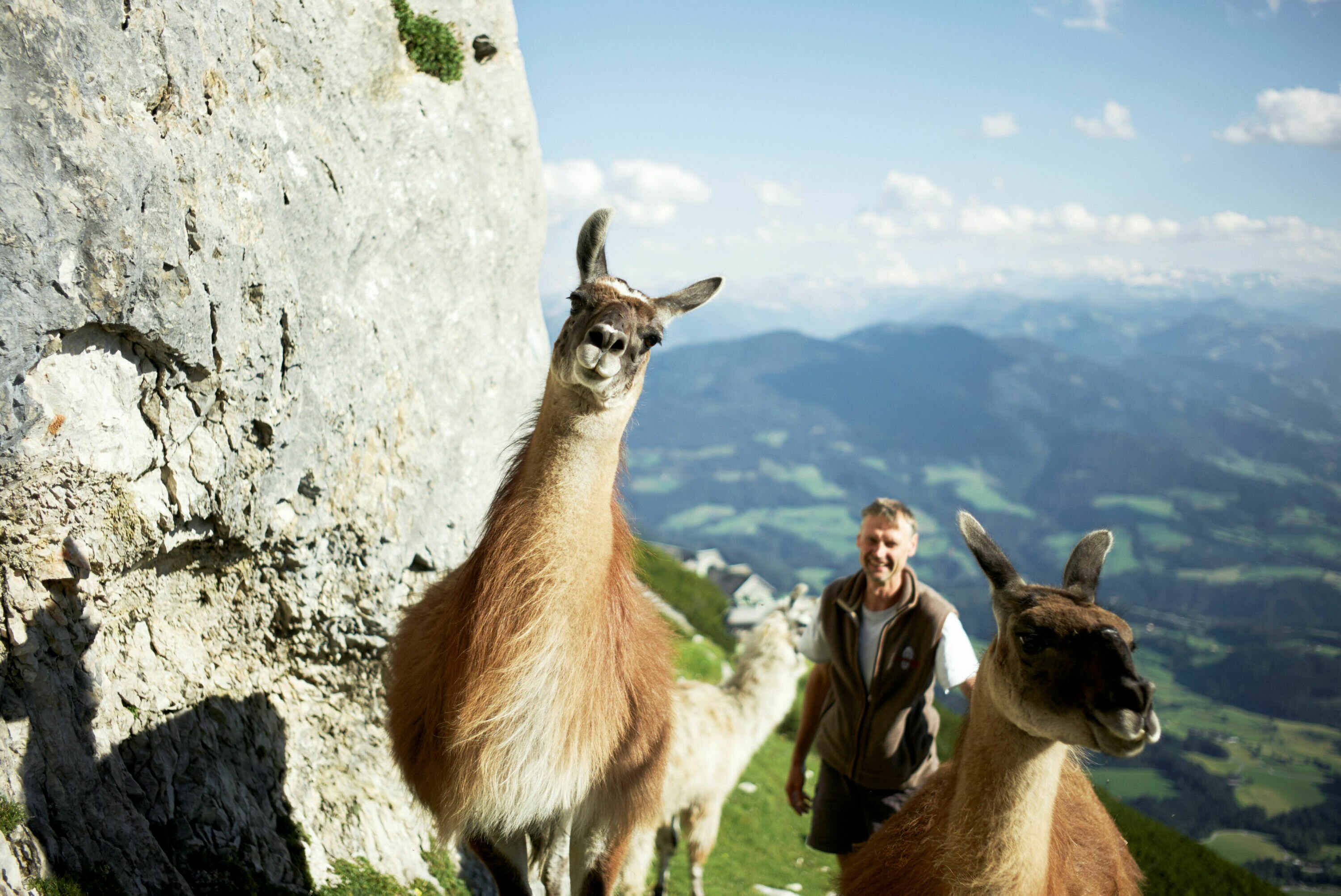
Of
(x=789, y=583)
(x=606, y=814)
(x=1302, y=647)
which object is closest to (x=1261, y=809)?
(x=1302, y=647)

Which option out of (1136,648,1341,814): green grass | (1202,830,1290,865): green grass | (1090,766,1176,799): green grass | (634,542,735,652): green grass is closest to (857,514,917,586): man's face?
(634,542,735,652): green grass

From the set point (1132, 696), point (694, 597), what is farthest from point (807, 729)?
point (694, 597)

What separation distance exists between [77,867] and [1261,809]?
3854 inches

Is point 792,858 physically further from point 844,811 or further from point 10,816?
point 10,816

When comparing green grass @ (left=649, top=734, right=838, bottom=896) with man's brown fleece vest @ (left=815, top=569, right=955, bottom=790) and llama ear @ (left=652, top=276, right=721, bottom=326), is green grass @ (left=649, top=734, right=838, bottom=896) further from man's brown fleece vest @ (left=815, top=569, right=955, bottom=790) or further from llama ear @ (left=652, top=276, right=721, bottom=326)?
llama ear @ (left=652, top=276, right=721, bottom=326)

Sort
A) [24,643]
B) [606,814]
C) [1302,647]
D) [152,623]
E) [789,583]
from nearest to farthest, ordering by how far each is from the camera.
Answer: [24,643], [606,814], [152,623], [1302,647], [789,583]

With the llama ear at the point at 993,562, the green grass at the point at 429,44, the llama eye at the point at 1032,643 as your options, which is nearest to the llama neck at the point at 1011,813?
the llama eye at the point at 1032,643

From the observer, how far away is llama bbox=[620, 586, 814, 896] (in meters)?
7.11

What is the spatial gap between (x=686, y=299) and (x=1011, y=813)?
Answer: 2.91 metres

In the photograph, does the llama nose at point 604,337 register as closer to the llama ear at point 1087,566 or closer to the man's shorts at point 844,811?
the llama ear at point 1087,566

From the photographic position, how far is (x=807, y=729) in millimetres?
5355

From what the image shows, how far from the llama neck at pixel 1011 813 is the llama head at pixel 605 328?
2.13 m

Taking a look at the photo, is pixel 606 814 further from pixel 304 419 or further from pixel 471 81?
pixel 471 81

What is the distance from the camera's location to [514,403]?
738 cm
